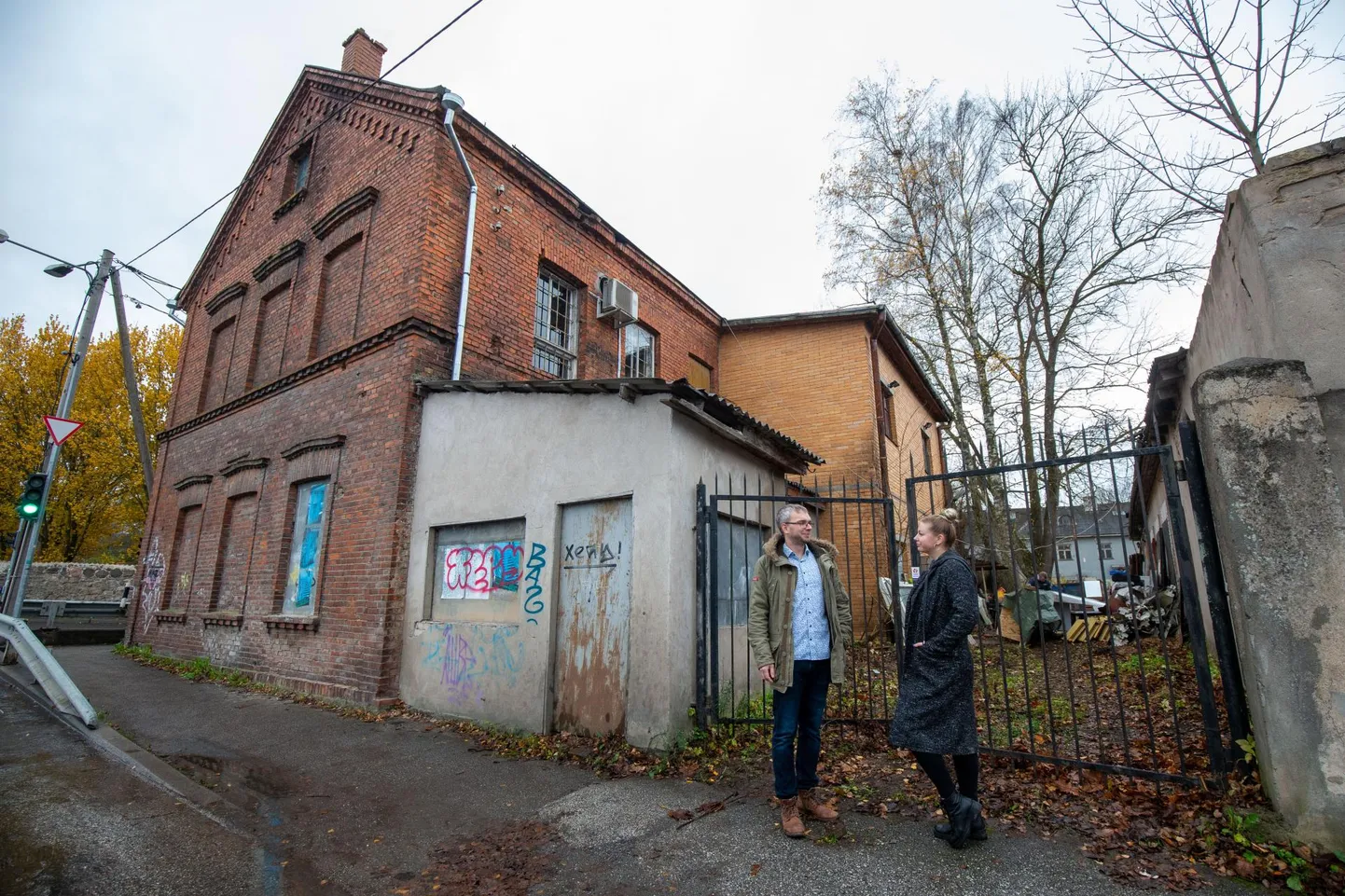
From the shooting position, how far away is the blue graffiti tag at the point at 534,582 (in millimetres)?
6312

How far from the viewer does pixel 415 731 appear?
6.39m

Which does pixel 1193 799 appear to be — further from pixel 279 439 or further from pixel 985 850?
pixel 279 439

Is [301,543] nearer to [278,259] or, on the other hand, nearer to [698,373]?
[278,259]

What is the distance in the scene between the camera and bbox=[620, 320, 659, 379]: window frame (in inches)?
451

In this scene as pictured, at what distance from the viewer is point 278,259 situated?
11.1 metres

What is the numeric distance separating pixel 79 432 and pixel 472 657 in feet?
69.2

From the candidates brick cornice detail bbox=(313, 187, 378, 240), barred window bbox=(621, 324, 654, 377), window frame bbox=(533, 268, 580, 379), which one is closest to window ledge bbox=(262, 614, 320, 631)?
window frame bbox=(533, 268, 580, 379)

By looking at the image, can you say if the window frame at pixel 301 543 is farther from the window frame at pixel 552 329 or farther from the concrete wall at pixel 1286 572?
the concrete wall at pixel 1286 572

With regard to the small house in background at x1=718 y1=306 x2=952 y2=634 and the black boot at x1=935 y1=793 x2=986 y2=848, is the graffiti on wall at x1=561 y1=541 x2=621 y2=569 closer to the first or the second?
the black boot at x1=935 y1=793 x2=986 y2=848

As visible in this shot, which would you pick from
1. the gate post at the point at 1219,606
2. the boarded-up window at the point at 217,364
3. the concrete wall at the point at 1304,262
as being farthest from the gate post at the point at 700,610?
the boarded-up window at the point at 217,364

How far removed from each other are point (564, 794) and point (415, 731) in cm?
252

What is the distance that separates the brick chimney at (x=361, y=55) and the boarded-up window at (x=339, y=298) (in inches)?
173

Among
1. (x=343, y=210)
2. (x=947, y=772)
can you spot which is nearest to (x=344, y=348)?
(x=343, y=210)

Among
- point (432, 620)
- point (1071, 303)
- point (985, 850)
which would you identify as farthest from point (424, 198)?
point (1071, 303)
